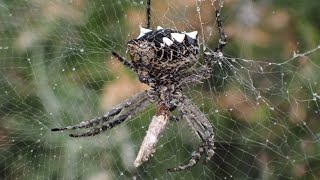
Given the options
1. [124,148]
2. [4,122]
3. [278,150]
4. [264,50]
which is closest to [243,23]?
[264,50]

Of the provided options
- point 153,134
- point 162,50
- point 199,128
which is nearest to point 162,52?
point 162,50

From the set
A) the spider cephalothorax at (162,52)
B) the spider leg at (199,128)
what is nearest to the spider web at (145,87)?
the spider leg at (199,128)

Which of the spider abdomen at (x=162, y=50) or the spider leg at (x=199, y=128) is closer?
the spider abdomen at (x=162, y=50)

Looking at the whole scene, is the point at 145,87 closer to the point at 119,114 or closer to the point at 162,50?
the point at 119,114

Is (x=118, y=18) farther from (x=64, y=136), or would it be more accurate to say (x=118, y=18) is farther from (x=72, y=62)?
(x=64, y=136)

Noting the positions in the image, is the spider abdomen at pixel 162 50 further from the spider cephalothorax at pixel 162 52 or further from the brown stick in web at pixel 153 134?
the brown stick in web at pixel 153 134

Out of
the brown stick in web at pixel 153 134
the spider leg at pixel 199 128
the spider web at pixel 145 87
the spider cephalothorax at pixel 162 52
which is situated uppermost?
the spider cephalothorax at pixel 162 52

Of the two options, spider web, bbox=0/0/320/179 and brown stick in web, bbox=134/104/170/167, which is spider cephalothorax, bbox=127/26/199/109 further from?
spider web, bbox=0/0/320/179
